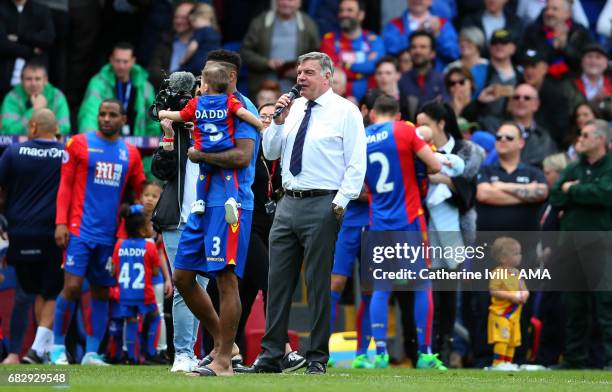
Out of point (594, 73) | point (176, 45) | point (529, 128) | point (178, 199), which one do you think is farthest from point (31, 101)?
point (594, 73)

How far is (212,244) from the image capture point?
10.3 metres

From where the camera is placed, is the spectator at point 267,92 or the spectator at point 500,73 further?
the spectator at point 500,73

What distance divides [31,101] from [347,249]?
181 inches

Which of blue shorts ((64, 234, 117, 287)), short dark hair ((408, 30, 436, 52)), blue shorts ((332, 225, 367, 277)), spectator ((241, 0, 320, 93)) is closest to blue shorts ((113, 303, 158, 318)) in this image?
blue shorts ((64, 234, 117, 287))

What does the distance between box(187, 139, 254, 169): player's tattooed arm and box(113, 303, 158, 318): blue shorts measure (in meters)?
4.09

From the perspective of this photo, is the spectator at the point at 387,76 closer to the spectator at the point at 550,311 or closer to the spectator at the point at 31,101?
the spectator at the point at 550,311

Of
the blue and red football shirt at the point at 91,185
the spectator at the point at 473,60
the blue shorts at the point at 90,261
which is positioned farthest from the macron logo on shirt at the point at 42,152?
the spectator at the point at 473,60

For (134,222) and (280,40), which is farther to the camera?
(280,40)

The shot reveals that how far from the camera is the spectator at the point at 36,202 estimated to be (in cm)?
1459

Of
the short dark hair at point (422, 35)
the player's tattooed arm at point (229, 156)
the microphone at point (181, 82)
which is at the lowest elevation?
the player's tattooed arm at point (229, 156)

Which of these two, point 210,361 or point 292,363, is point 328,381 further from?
point 292,363

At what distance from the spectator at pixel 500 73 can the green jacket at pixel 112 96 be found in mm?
4071

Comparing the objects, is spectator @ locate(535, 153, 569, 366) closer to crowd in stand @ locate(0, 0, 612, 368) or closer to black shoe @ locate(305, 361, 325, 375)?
crowd in stand @ locate(0, 0, 612, 368)

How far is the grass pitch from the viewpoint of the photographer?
9.31 m
